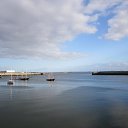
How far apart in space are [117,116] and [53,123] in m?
6.93

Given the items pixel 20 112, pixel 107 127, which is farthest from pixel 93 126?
pixel 20 112

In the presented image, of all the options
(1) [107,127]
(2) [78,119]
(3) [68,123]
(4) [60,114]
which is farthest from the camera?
(4) [60,114]

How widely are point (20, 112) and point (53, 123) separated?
21.9 ft

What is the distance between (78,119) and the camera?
23.0 m

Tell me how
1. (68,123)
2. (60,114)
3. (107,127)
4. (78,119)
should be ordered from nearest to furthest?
(107,127) → (68,123) → (78,119) → (60,114)

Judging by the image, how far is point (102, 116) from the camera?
24.3 meters

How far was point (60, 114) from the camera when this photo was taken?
2547cm

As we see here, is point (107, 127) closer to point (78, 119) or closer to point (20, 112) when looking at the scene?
point (78, 119)

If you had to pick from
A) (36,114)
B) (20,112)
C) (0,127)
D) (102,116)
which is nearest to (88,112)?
(102,116)

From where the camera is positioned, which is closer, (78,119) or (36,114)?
(78,119)

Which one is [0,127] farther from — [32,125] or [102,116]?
[102,116]

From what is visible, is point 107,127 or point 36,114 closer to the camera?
point 107,127

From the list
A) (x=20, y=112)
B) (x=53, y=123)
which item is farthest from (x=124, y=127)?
(x=20, y=112)

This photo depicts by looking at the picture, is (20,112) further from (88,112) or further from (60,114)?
(88,112)
